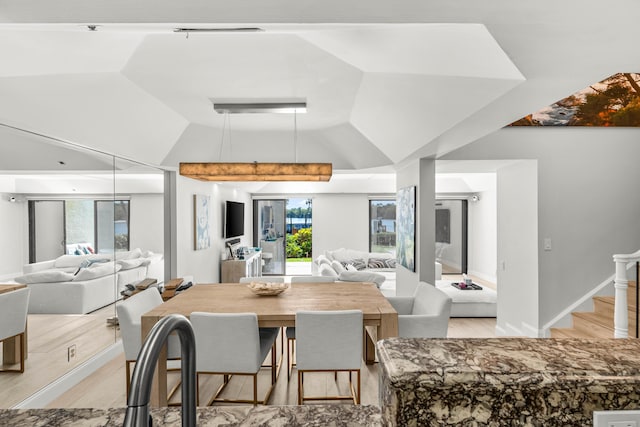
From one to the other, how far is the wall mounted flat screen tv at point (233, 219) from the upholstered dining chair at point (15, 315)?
4.36m

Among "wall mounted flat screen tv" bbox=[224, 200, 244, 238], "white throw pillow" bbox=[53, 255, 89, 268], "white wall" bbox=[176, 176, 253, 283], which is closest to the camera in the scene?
"white throw pillow" bbox=[53, 255, 89, 268]

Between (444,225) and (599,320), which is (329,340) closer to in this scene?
(599,320)

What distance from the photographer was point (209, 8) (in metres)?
1.37

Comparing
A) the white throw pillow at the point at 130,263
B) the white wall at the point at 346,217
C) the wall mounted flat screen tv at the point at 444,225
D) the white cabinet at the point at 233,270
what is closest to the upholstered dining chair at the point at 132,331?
the white throw pillow at the point at 130,263

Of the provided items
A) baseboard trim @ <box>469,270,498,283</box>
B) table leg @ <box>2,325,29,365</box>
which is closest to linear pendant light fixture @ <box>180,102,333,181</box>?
table leg @ <box>2,325,29,365</box>

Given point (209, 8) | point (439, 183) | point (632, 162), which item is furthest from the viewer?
point (439, 183)

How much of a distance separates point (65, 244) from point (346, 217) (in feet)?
21.5

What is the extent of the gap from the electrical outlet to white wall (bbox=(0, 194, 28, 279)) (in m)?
3.47

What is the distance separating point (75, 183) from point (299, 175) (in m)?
2.14

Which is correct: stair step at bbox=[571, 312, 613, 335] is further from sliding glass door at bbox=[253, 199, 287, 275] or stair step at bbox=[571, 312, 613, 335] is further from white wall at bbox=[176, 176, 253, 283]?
sliding glass door at bbox=[253, 199, 287, 275]

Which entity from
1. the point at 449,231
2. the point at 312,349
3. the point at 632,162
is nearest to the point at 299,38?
the point at 312,349

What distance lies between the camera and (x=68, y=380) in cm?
341

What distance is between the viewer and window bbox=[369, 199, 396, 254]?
935 cm

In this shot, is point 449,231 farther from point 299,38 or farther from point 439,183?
point 299,38
